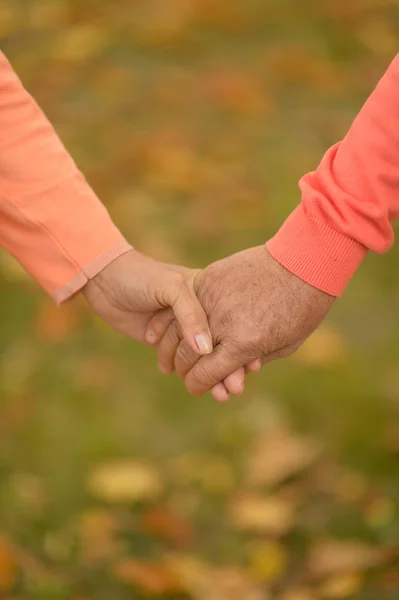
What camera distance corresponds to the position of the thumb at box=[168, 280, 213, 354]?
1.55m

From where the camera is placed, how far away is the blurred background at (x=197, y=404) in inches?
76.0

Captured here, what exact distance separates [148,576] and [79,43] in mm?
2785

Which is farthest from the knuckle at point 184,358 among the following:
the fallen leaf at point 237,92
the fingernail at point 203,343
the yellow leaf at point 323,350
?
the fallen leaf at point 237,92

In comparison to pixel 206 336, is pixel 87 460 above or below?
below

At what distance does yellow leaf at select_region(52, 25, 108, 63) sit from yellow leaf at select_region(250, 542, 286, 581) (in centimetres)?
259

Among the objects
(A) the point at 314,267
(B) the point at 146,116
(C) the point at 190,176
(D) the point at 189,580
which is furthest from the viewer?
(B) the point at 146,116

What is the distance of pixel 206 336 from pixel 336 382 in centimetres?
92

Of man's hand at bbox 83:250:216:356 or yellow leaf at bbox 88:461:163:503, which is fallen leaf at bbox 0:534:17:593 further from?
man's hand at bbox 83:250:216:356

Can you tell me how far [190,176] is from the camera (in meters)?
3.15

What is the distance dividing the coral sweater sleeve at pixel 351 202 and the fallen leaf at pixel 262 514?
0.75 m

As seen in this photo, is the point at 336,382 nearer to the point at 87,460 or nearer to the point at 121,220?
the point at 87,460

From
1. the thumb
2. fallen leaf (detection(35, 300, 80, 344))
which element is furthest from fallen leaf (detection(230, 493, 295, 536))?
fallen leaf (detection(35, 300, 80, 344))

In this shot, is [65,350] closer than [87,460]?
No

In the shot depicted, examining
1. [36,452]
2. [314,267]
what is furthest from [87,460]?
[314,267]
